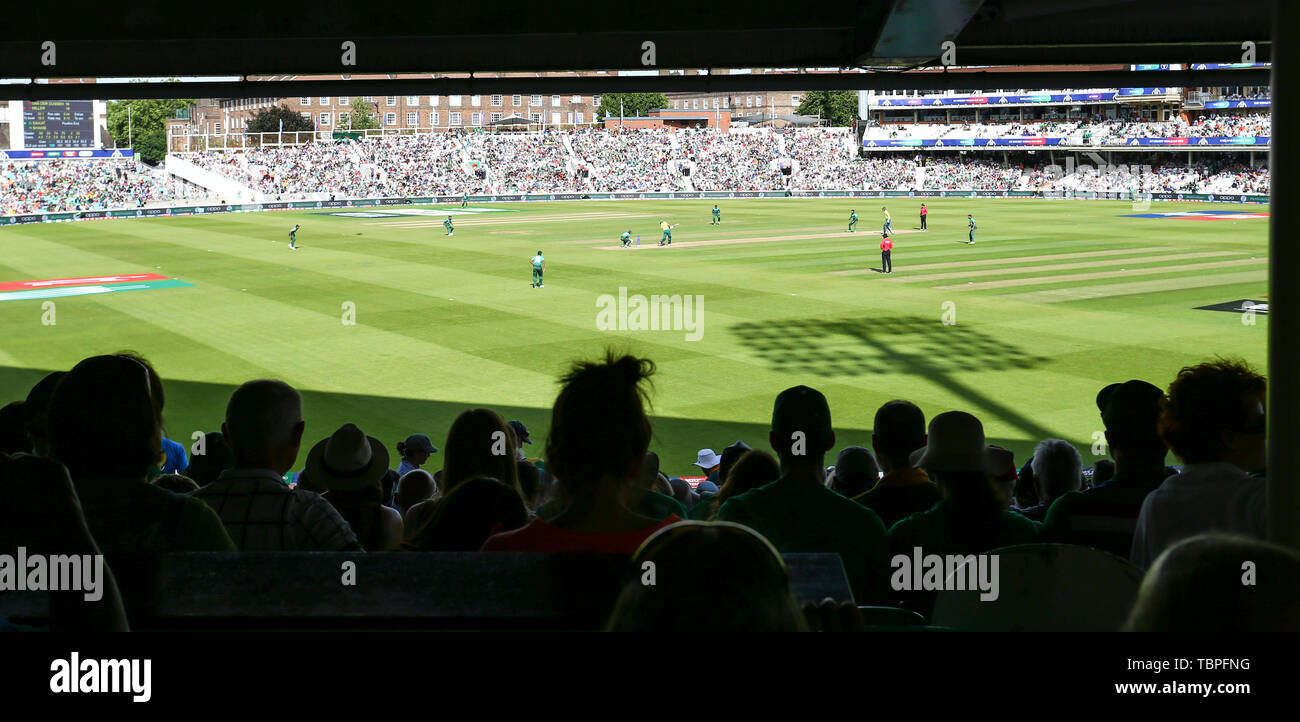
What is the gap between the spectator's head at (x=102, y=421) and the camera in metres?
3.54

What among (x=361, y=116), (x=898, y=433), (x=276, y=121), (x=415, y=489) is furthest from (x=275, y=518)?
(x=361, y=116)

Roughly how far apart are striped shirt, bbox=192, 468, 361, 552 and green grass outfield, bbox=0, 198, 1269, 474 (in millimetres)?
12336

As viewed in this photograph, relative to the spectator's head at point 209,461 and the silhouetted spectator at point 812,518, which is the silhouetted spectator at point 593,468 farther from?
the spectator's head at point 209,461

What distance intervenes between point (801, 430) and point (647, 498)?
0.73 meters

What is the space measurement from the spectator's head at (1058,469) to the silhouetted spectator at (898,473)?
5.04 ft

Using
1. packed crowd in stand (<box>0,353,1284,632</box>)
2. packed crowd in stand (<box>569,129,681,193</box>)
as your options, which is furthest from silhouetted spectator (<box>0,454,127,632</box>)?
packed crowd in stand (<box>569,129,681,193</box>)

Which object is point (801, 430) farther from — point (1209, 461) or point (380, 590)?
point (380, 590)

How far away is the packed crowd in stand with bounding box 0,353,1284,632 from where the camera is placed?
5.44ft

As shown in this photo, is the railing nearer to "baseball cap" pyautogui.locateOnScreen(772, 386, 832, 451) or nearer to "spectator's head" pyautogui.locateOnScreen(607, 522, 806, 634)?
"baseball cap" pyautogui.locateOnScreen(772, 386, 832, 451)

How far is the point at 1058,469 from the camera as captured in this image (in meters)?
7.19

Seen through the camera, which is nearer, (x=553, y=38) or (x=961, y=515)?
(x=961, y=515)

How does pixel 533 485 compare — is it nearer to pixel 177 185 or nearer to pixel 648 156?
pixel 177 185

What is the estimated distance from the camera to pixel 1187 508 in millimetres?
4164
